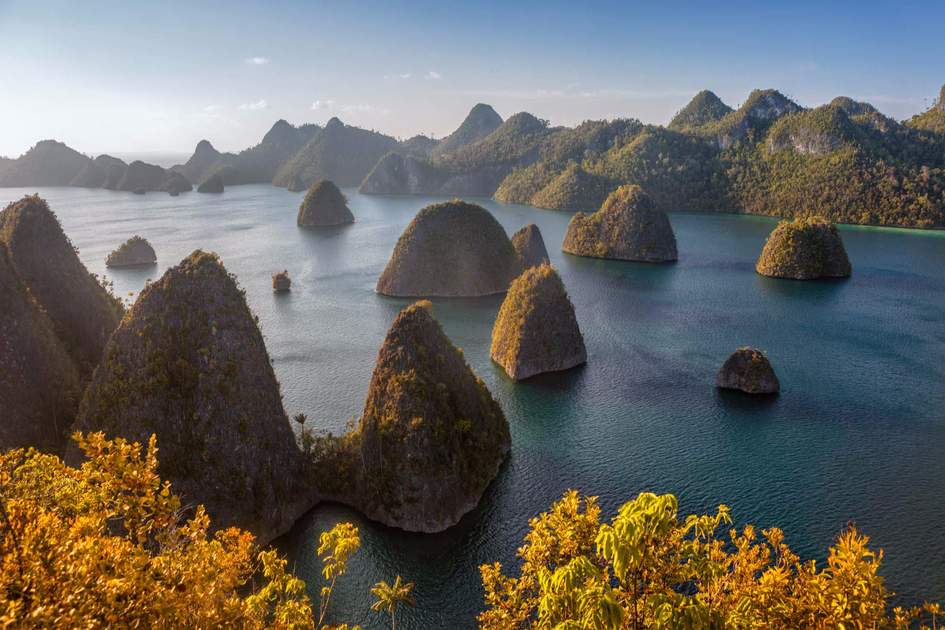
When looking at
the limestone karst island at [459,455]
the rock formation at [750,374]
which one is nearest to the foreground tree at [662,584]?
the limestone karst island at [459,455]

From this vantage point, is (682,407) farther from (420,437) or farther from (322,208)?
(322,208)

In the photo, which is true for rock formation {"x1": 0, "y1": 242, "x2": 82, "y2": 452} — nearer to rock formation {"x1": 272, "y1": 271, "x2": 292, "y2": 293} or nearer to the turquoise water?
the turquoise water

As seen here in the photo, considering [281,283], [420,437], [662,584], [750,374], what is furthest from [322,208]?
[662,584]

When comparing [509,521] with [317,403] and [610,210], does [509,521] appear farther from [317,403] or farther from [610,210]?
[610,210]

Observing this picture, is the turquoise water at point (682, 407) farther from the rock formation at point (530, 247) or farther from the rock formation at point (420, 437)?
the rock formation at point (530, 247)

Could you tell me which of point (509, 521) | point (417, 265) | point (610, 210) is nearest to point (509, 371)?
point (509, 521)
